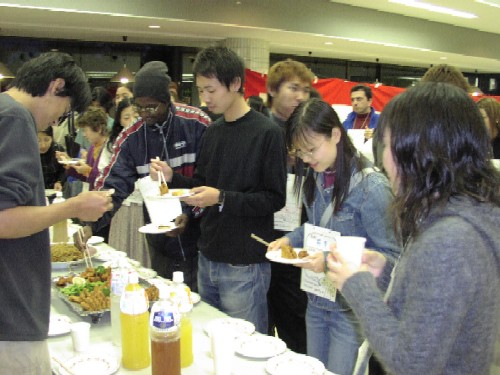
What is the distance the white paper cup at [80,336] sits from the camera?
161 centimetres

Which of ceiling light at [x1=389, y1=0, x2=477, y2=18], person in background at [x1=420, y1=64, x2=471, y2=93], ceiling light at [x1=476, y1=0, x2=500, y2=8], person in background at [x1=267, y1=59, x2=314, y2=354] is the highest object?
ceiling light at [x1=389, y1=0, x2=477, y2=18]

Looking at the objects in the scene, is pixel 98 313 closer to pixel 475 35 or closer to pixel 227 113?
pixel 227 113

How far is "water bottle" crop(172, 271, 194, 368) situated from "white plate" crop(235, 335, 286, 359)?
Answer: 157 mm

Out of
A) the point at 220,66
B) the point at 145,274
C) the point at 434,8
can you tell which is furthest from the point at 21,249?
the point at 434,8

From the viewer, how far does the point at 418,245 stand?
102cm

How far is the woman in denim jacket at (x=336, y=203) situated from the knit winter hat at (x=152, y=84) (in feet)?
2.50

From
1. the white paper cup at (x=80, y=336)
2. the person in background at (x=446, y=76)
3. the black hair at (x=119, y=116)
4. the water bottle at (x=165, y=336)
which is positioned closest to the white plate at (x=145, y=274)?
the white paper cup at (x=80, y=336)

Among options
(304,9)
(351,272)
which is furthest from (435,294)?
(304,9)

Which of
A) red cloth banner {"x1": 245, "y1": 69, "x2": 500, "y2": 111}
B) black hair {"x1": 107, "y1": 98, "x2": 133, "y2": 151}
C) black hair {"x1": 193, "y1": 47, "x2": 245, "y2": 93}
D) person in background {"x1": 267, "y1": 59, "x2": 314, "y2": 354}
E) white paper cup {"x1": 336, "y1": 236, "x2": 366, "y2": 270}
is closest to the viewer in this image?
white paper cup {"x1": 336, "y1": 236, "x2": 366, "y2": 270}

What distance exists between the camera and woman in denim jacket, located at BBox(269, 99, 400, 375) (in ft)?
5.75

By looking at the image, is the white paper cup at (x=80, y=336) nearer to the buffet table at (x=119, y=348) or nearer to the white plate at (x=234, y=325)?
the buffet table at (x=119, y=348)

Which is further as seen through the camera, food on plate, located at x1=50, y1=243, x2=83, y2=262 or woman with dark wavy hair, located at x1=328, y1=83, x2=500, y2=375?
food on plate, located at x1=50, y1=243, x2=83, y2=262

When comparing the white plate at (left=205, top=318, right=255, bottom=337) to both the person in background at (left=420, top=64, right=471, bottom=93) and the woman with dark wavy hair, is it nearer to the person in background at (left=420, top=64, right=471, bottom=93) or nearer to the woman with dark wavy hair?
the woman with dark wavy hair

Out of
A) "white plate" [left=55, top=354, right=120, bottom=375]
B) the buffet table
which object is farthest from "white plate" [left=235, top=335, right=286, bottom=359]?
"white plate" [left=55, top=354, right=120, bottom=375]
